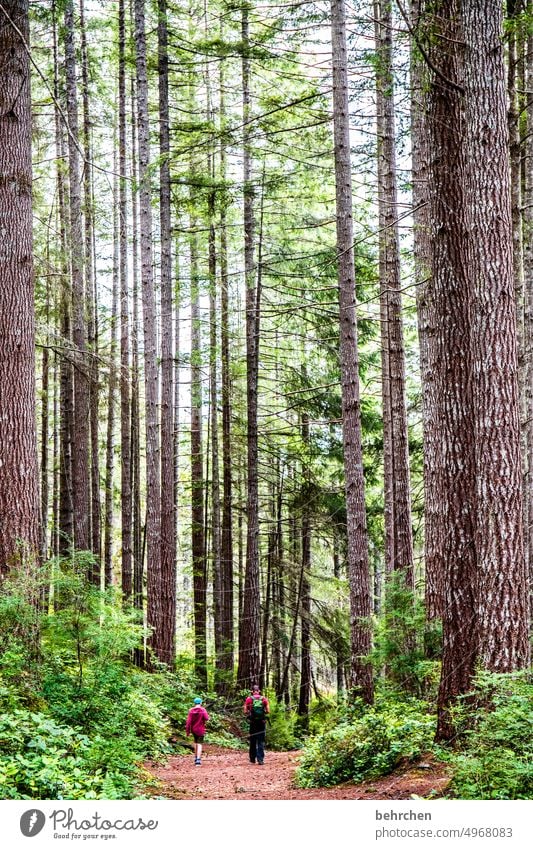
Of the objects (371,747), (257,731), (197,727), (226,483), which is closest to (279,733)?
(257,731)

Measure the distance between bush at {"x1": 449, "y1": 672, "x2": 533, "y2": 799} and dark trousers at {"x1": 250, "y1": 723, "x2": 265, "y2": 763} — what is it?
7.29 m

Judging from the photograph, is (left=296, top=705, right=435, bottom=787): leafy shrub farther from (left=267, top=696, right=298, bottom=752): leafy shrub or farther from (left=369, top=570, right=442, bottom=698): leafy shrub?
(left=267, top=696, right=298, bottom=752): leafy shrub

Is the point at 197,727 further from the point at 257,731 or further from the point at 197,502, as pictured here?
the point at 197,502

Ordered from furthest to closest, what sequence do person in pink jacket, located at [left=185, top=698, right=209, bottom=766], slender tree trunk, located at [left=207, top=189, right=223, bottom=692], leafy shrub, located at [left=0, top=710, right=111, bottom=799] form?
slender tree trunk, located at [left=207, top=189, right=223, bottom=692]
person in pink jacket, located at [left=185, top=698, right=209, bottom=766]
leafy shrub, located at [left=0, top=710, right=111, bottom=799]

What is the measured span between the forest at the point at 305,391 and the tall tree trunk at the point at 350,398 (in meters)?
0.05

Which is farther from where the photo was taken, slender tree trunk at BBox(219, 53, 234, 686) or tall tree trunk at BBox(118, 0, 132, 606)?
slender tree trunk at BBox(219, 53, 234, 686)

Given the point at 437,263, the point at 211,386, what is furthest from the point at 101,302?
the point at 437,263

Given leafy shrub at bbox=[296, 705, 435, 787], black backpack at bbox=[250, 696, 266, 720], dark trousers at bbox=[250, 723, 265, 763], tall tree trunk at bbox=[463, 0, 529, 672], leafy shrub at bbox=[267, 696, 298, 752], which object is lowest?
leafy shrub at bbox=[267, 696, 298, 752]

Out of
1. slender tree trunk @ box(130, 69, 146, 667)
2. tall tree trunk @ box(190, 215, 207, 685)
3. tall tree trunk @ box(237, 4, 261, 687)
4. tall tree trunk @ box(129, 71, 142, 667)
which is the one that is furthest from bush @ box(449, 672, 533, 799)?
slender tree trunk @ box(130, 69, 146, 667)

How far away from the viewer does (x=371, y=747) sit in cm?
812

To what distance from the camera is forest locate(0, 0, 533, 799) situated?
657cm

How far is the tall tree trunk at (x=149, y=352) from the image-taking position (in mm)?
14211

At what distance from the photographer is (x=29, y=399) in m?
8.63

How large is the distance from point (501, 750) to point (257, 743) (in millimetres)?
8074
